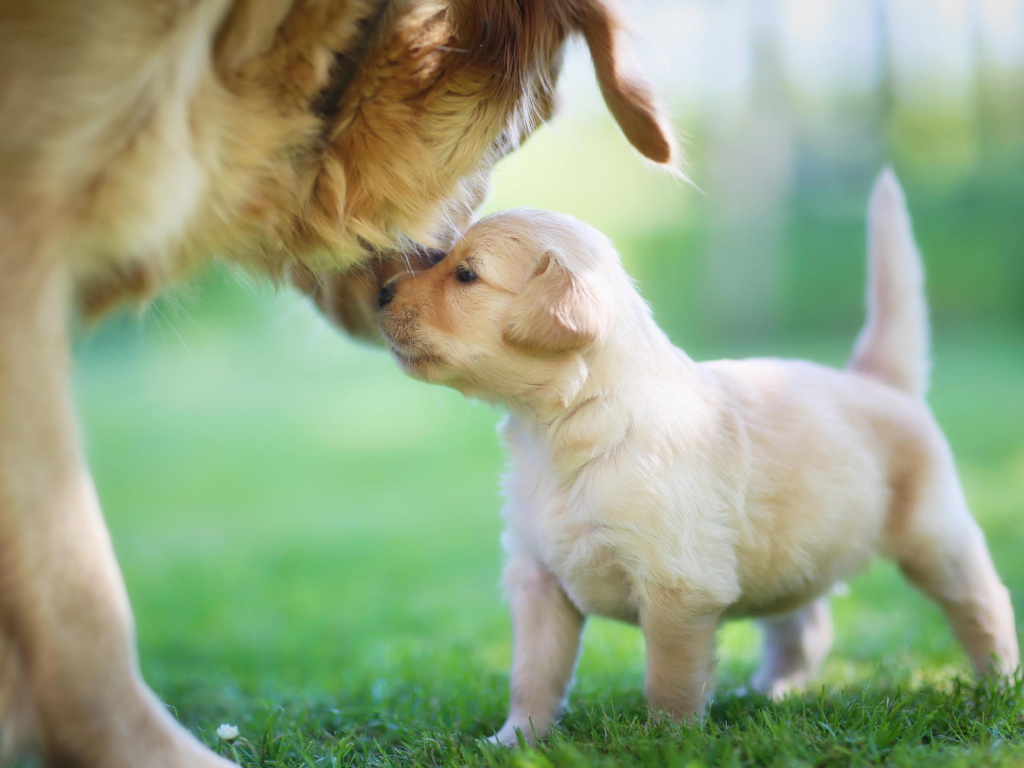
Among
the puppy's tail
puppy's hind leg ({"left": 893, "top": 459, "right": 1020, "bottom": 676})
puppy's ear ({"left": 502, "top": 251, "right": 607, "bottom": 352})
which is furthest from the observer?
the puppy's tail

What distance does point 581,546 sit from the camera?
199 cm

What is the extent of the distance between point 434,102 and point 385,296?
47 centimetres

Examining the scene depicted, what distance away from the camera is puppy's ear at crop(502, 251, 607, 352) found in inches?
76.4

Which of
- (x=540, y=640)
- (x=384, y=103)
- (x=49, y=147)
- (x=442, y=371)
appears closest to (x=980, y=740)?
(x=540, y=640)

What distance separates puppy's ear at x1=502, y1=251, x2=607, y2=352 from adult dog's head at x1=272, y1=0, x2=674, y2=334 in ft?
0.89

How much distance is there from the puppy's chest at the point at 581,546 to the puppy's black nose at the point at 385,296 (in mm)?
509

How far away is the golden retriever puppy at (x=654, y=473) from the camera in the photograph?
196cm

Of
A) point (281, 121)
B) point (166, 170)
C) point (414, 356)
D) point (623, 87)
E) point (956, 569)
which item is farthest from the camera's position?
point (956, 569)

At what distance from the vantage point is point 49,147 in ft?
4.47

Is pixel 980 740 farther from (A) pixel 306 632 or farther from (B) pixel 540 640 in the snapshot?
(A) pixel 306 632

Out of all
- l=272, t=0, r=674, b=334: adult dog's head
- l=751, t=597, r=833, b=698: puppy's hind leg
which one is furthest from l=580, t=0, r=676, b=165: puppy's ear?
l=751, t=597, r=833, b=698: puppy's hind leg

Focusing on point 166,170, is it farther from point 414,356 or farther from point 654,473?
point 654,473

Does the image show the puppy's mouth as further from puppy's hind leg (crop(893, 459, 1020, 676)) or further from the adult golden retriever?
puppy's hind leg (crop(893, 459, 1020, 676))

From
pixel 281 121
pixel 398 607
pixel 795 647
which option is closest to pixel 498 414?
pixel 398 607
